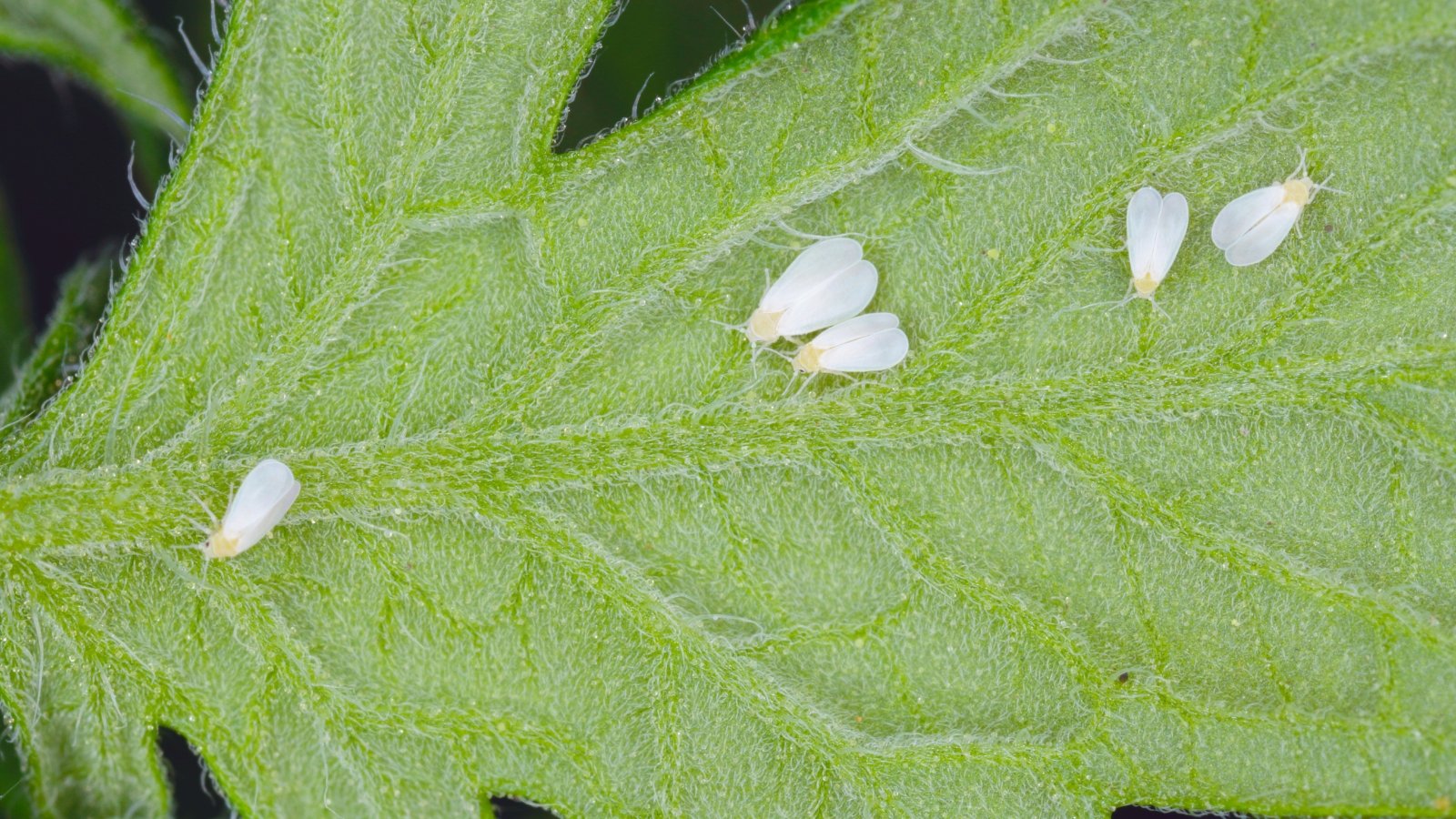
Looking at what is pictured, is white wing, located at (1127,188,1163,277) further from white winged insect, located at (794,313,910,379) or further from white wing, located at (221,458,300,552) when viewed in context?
white wing, located at (221,458,300,552)

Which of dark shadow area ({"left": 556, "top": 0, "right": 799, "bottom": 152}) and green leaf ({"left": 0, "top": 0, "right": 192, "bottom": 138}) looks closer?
green leaf ({"left": 0, "top": 0, "right": 192, "bottom": 138})

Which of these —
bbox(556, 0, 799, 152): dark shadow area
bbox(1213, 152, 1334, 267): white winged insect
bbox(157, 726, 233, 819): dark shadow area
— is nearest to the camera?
bbox(1213, 152, 1334, 267): white winged insect

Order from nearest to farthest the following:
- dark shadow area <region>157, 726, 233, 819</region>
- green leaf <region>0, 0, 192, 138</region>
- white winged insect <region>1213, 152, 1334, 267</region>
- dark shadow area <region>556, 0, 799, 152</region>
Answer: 1. white winged insect <region>1213, 152, 1334, 267</region>
2. green leaf <region>0, 0, 192, 138</region>
3. dark shadow area <region>157, 726, 233, 819</region>
4. dark shadow area <region>556, 0, 799, 152</region>

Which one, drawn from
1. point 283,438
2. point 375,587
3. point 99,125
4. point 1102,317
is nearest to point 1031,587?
point 1102,317

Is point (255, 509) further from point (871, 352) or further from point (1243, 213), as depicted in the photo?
point (1243, 213)

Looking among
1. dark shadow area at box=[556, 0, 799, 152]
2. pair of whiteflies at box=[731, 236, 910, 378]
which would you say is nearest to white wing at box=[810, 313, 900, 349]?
pair of whiteflies at box=[731, 236, 910, 378]

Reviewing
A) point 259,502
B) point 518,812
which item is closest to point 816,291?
point 259,502

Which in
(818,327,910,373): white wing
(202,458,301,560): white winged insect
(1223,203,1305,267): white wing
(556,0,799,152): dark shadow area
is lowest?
(1223,203,1305,267): white wing
